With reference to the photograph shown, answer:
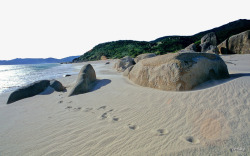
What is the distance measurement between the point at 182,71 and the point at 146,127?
231 cm

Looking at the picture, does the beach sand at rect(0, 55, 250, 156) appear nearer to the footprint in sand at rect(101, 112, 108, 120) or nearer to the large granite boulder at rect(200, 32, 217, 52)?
the footprint in sand at rect(101, 112, 108, 120)

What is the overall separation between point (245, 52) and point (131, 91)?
552 inches

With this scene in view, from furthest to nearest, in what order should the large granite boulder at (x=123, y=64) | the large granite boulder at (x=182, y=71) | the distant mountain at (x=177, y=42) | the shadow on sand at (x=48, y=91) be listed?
1. the distant mountain at (x=177, y=42)
2. the large granite boulder at (x=123, y=64)
3. the shadow on sand at (x=48, y=91)
4. the large granite boulder at (x=182, y=71)

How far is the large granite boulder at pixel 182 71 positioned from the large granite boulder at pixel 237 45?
11334mm

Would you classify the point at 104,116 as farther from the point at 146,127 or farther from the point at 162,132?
the point at 162,132

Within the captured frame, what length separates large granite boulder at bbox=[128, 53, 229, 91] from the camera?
3.84 metres

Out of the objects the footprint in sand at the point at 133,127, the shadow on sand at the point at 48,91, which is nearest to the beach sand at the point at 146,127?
the footprint in sand at the point at 133,127

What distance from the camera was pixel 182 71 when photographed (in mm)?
3859

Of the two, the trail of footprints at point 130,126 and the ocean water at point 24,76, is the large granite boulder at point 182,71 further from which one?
the ocean water at point 24,76

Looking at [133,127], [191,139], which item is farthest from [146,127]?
[191,139]

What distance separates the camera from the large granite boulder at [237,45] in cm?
1201

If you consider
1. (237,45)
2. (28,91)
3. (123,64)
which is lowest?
(28,91)

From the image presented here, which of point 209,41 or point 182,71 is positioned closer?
point 182,71

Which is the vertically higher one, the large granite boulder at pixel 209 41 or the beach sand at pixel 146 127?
the large granite boulder at pixel 209 41
